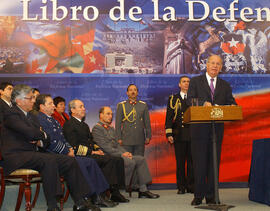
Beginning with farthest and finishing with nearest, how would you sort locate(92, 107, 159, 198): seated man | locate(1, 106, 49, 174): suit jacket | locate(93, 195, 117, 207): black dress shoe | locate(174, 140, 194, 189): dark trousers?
locate(174, 140, 194, 189): dark trousers
locate(92, 107, 159, 198): seated man
locate(93, 195, 117, 207): black dress shoe
locate(1, 106, 49, 174): suit jacket

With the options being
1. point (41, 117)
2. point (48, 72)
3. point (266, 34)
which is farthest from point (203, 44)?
point (41, 117)

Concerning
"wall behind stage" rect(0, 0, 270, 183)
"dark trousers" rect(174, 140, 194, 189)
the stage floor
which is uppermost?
"wall behind stage" rect(0, 0, 270, 183)

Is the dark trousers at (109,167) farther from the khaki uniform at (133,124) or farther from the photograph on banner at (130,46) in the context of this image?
the photograph on banner at (130,46)

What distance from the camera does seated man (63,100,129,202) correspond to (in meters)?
4.72

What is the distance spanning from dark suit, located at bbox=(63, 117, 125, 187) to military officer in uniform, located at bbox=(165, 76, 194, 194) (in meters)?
1.22

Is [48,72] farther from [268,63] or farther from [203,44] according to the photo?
[268,63]

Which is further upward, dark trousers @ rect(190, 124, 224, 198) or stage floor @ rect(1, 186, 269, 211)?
dark trousers @ rect(190, 124, 224, 198)

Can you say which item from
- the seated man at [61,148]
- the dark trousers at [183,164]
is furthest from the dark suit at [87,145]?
Result: the dark trousers at [183,164]

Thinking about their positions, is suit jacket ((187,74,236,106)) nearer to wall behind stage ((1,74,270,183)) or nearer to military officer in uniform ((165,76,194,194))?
military officer in uniform ((165,76,194,194))

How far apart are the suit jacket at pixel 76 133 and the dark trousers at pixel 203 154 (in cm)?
125

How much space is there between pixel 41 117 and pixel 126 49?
284 centimetres

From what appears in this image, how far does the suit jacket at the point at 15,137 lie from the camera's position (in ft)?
12.1

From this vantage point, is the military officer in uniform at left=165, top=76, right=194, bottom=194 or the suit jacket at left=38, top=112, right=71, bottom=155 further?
the military officer in uniform at left=165, top=76, right=194, bottom=194

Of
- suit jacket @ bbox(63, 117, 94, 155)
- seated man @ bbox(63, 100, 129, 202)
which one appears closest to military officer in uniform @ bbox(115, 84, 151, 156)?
seated man @ bbox(63, 100, 129, 202)
